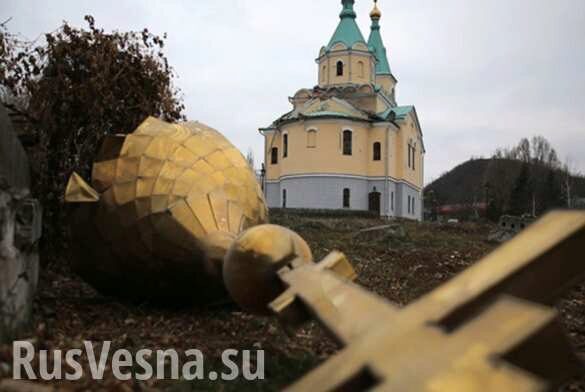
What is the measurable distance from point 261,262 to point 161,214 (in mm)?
2052

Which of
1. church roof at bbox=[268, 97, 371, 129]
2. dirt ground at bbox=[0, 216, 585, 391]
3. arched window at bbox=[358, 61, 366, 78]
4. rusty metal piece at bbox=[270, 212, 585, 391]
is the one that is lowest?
dirt ground at bbox=[0, 216, 585, 391]

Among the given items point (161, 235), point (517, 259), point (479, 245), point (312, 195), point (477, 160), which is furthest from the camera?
point (477, 160)

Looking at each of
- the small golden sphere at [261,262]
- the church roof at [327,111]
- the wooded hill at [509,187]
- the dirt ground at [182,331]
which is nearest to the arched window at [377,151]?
the church roof at [327,111]

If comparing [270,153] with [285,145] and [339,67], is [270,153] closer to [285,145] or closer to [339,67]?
[285,145]

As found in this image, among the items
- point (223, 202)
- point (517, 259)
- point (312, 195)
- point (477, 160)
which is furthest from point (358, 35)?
point (477, 160)

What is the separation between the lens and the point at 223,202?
5.57m

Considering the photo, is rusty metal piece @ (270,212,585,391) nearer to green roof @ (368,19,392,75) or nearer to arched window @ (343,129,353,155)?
arched window @ (343,129,353,155)

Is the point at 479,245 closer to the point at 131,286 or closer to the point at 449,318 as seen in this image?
the point at 131,286

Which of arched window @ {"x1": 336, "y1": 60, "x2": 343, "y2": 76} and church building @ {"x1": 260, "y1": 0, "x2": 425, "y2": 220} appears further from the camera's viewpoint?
arched window @ {"x1": 336, "y1": 60, "x2": 343, "y2": 76}

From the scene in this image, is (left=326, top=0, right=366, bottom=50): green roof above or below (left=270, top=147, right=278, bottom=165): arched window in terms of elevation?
above

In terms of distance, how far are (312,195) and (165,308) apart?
31101 mm

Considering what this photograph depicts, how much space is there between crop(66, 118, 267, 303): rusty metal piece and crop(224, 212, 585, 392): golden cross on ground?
9.15 ft

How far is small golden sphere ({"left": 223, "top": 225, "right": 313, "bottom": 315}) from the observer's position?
363cm

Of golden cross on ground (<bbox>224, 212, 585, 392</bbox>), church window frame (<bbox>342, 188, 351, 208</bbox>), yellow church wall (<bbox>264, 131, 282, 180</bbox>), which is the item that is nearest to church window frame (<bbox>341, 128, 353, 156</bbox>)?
church window frame (<bbox>342, 188, 351, 208</bbox>)
